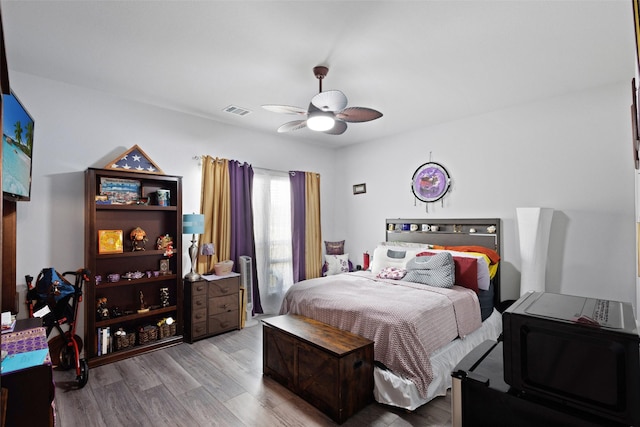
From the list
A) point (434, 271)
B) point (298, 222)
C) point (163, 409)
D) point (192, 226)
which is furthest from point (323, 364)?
point (298, 222)

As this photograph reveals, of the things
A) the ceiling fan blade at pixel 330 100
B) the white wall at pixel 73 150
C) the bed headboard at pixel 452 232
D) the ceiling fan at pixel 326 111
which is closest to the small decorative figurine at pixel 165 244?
the white wall at pixel 73 150

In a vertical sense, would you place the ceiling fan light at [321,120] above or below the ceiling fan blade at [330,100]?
below

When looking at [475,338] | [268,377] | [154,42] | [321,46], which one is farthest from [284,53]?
[475,338]

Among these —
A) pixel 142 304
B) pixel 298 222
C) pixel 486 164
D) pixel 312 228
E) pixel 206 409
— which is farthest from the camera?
pixel 312 228

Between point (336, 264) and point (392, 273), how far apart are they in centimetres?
153

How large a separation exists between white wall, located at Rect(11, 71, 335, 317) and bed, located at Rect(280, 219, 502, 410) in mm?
2170

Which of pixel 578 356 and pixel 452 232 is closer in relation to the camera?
pixel 578 356

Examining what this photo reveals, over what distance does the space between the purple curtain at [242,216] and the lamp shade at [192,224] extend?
2.20 feet

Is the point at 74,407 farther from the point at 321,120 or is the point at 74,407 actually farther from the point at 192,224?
the point at 321,120

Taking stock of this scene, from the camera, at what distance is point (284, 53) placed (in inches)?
102

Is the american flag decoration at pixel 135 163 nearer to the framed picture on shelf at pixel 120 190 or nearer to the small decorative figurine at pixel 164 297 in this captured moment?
the framed picture on shelf at pixel 120 190

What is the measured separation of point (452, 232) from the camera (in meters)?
4.32

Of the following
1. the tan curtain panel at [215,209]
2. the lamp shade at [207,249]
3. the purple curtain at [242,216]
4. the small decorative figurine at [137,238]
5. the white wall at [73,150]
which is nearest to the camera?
the white wall at [73,150]

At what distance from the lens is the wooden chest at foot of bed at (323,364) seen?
7.41 ft
